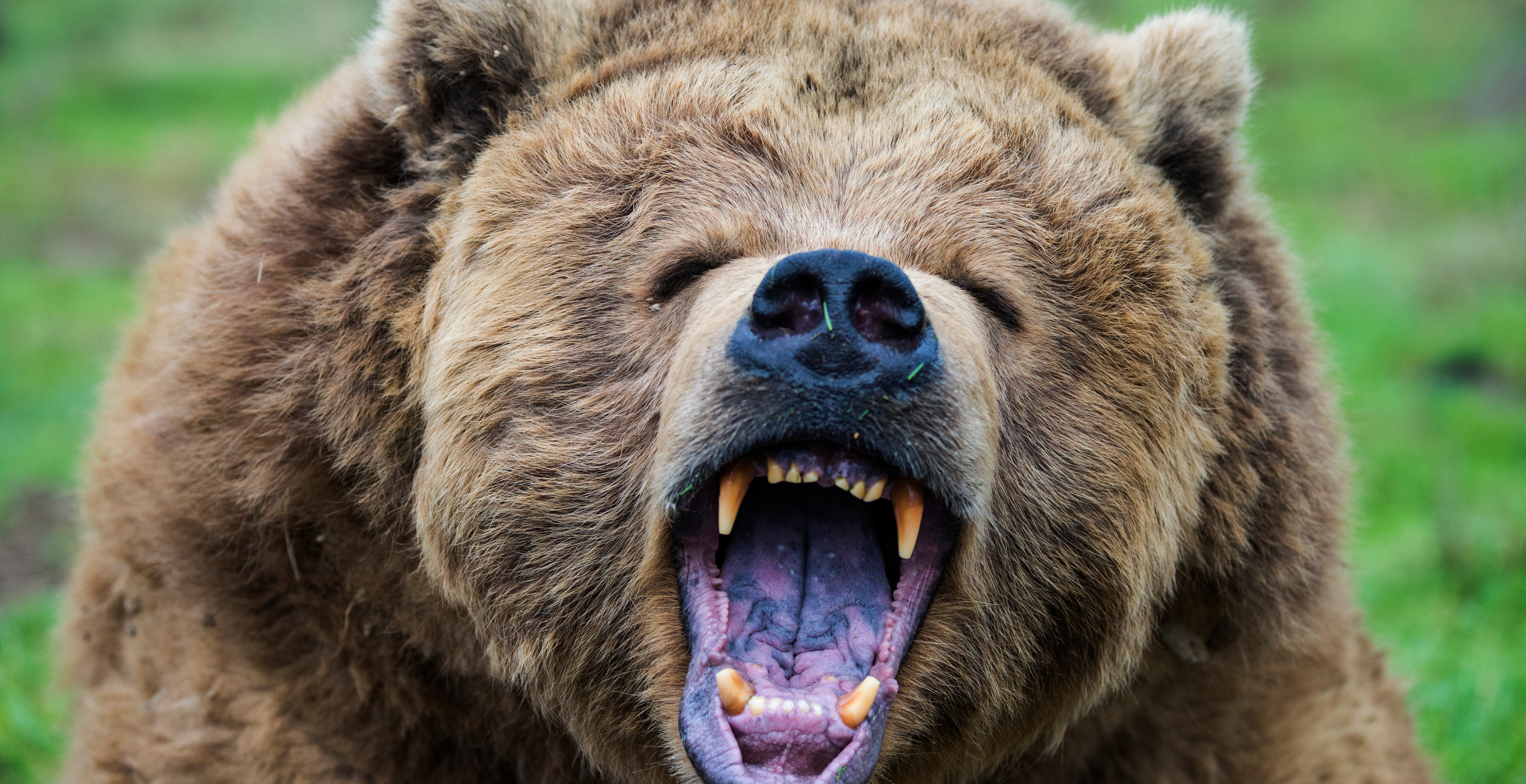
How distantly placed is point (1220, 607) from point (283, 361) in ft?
7.52

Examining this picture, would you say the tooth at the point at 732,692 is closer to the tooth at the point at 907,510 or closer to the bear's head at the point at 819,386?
the bear's head at the point at 819,386

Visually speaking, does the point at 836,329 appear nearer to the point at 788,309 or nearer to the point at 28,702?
the point at 788,309

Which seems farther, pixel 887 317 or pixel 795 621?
pixel 795 621

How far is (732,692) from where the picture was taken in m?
2.53

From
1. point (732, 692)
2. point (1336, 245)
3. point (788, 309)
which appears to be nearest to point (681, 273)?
point (788, 309)

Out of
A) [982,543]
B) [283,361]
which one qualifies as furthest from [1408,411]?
[283,361]

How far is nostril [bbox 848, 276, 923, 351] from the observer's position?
8.14ft

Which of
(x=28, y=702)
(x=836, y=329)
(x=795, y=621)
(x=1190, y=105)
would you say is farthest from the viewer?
(x=28, y=702)

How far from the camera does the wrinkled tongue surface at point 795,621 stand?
251cm

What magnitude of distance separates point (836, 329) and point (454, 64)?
1.24 meters

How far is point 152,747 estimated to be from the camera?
3311 millimetres

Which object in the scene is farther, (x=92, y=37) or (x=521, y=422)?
(x=92, y=37)

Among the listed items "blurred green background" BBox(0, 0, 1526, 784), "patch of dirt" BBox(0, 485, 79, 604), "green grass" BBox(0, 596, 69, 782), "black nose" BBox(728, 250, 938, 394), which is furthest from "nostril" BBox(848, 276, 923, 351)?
"patch of dirt" BBox(0, 485, 79, 604)

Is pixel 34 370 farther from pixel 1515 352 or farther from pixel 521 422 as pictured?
pixel 1515 352
